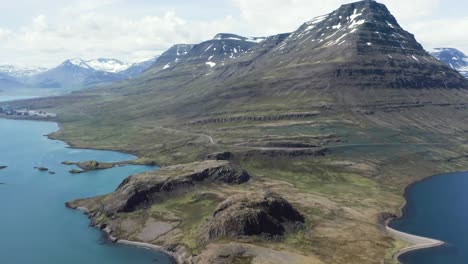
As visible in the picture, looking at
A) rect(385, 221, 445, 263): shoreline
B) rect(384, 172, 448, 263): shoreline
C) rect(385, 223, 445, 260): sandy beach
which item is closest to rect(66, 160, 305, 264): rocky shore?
rect(384, 172, 448, 263): shoreline

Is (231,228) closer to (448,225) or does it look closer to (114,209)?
(114,209)

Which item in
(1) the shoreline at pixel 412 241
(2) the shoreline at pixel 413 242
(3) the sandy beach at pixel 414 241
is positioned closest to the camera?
(1) the shoreline at pixel 412 241

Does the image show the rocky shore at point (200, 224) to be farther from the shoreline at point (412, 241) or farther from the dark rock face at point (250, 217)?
the shoreline at point (412, 241)

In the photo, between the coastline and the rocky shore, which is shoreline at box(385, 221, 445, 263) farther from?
the coastline

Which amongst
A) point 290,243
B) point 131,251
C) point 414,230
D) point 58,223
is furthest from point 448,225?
point 58,223

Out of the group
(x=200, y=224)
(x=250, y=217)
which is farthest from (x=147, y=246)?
(x=250, y=217)

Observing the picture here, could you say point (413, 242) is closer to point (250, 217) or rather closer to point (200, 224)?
point (250, 217)

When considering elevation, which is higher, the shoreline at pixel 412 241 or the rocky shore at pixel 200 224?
the rocky shore at pixel 200 224

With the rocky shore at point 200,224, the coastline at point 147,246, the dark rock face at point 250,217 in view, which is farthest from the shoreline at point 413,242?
the coastline at point 147,246
